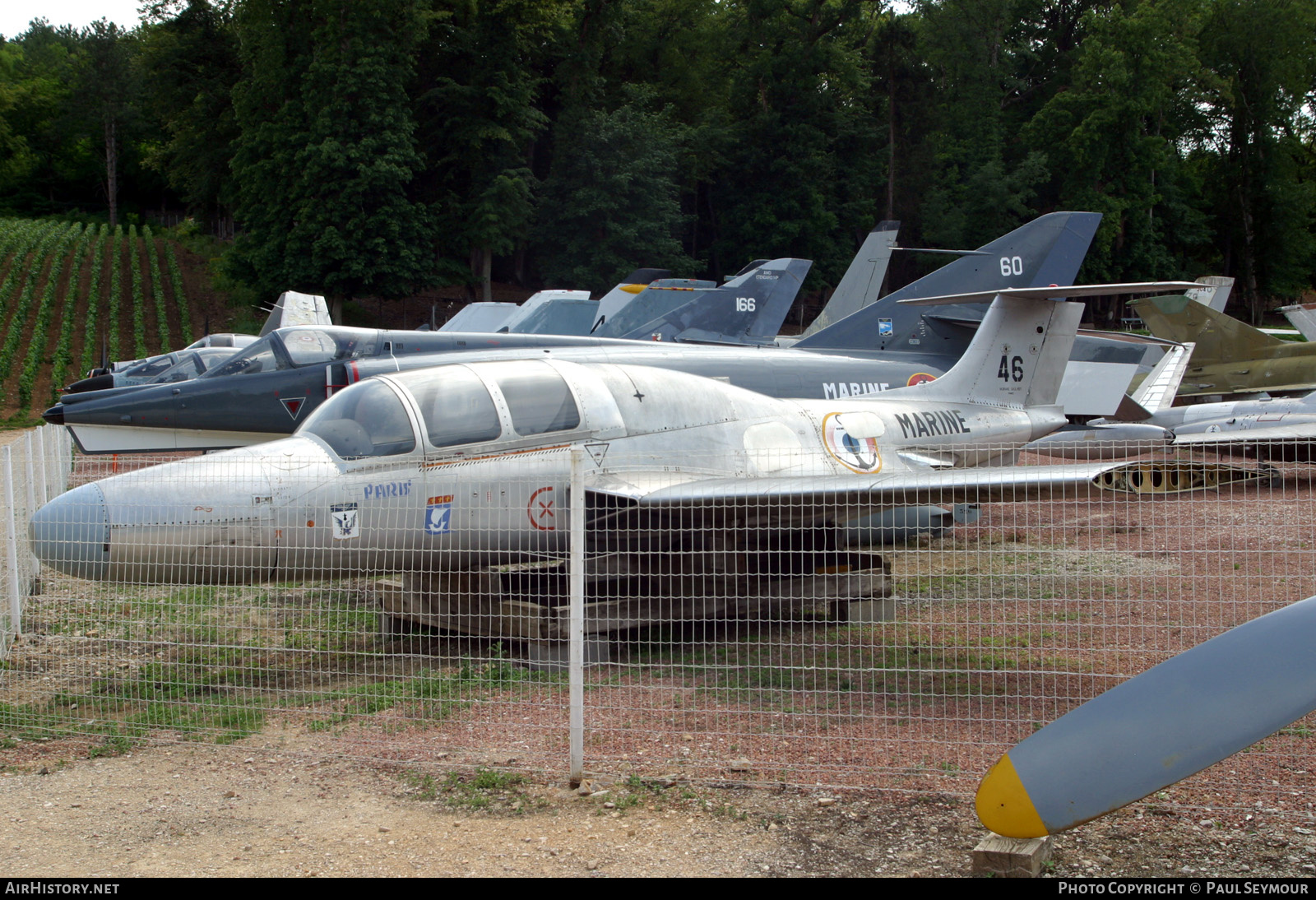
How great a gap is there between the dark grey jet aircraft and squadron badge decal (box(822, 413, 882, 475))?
12.3ft

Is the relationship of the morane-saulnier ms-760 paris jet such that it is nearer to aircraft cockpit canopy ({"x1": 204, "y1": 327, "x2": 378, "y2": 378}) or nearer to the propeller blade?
the propeller blade

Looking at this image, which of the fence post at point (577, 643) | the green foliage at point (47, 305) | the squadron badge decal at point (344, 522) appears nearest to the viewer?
the fence post at point (577, 643)

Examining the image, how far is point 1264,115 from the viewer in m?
54.8

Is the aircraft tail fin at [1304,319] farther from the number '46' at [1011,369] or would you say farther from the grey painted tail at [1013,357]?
the number '46' at [1011,369]

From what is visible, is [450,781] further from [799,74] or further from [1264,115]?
[1264,115]

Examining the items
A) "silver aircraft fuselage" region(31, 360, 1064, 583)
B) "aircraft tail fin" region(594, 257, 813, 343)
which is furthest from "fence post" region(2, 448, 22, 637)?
"aircraft tail fin" region(594, 257, 813, 343)

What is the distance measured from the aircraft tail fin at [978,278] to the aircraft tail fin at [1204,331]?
28.0ft

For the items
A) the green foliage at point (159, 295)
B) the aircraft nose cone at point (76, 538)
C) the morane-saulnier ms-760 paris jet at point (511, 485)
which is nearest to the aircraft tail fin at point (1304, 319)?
the morane-saulnier ms-760 paris jet at point (511, 485)

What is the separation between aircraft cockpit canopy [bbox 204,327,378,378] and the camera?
38.5 feet

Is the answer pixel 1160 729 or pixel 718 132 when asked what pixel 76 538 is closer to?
pixel 1160 729

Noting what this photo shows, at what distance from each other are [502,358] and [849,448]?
5.69 meters

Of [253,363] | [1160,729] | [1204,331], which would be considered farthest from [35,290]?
[1160,729]

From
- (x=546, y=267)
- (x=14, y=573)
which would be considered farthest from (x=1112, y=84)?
(x=14, y=573)

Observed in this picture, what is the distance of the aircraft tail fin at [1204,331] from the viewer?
21.0 meters
